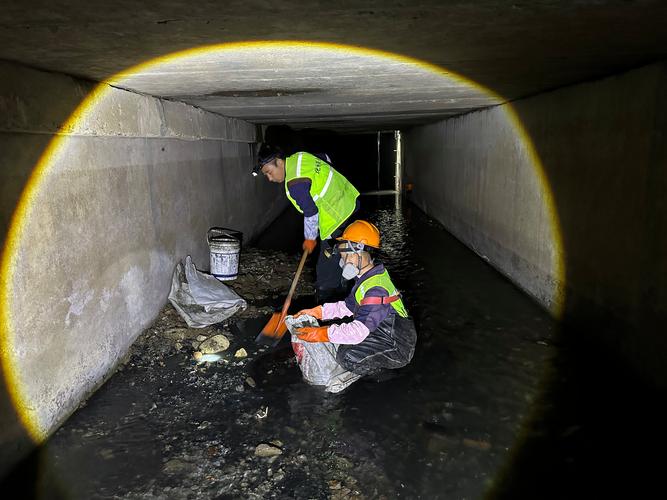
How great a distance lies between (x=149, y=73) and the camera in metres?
Answer: 3.50

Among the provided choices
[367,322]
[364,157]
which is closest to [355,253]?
[367,322]

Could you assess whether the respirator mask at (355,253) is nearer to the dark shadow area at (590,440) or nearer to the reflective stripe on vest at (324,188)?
Result: the reflective stripe on vest at (324,188)

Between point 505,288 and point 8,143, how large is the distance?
564 centimetres

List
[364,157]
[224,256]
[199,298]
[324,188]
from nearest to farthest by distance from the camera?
[324,188] → [199,298] → [224,256] → [364,157]

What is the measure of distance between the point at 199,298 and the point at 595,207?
417 cm

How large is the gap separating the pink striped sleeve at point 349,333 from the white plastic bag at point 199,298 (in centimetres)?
201

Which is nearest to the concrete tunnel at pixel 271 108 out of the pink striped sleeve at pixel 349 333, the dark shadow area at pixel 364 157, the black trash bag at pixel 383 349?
the black trash bag at pixel 383 349

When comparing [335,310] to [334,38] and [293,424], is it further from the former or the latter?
[334,38]

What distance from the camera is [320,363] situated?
12.1 ft

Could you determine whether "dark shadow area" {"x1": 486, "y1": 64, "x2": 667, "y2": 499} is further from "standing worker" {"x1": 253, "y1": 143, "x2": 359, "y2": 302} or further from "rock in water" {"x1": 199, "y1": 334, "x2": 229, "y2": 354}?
"rock in water" {"x1": 199, "y1": 334, "x2": 229, "y2": 354}

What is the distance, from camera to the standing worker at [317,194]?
4.77 m

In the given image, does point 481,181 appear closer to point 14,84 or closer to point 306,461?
point 306,461

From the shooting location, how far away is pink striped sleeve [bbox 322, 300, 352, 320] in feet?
12.8

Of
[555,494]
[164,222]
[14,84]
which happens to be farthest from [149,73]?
[555,494]
